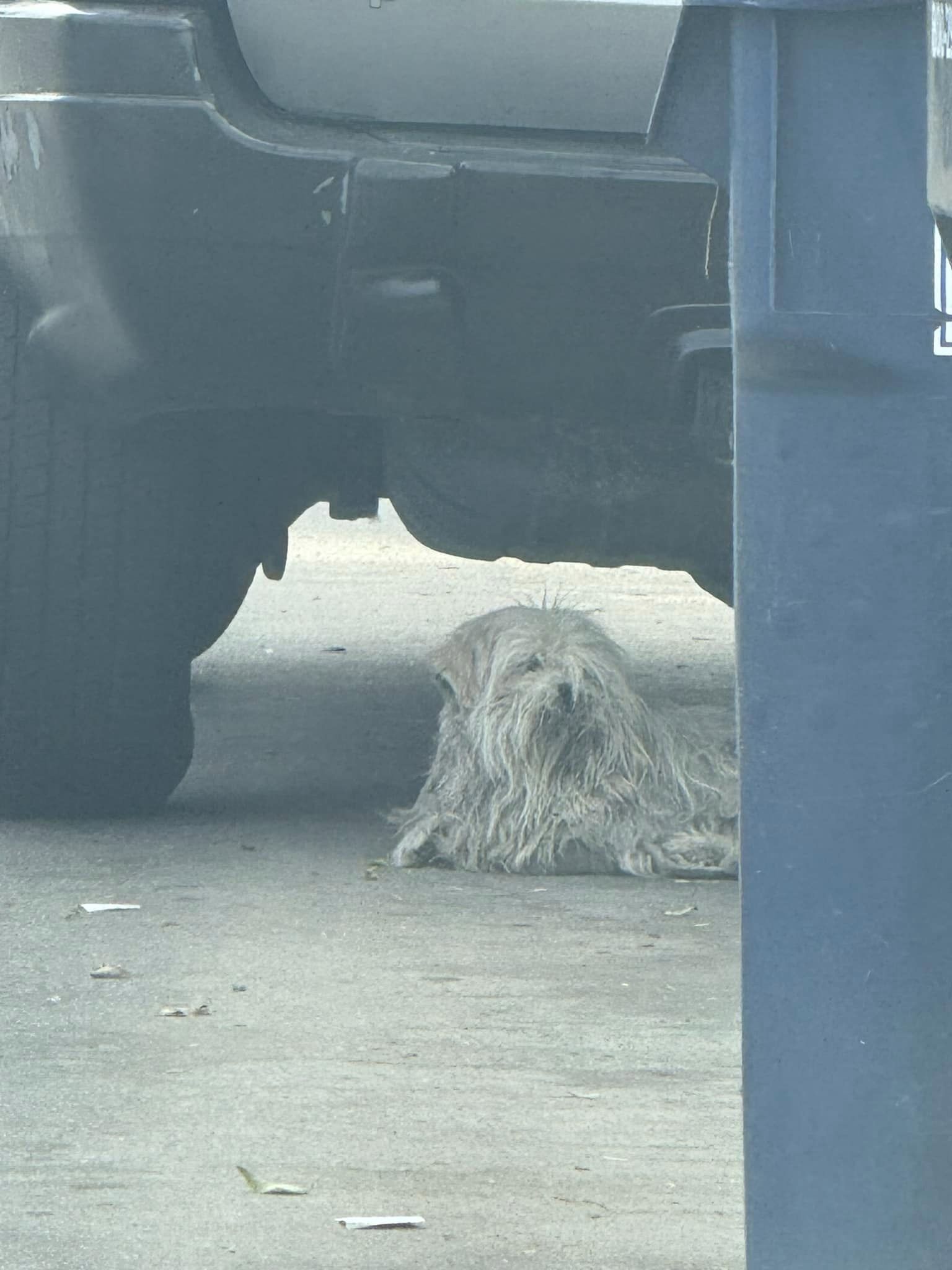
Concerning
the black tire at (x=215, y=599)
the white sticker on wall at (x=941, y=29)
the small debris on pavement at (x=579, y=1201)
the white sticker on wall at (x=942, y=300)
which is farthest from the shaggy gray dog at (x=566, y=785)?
the white sticker on wall at (x=941, y=29)

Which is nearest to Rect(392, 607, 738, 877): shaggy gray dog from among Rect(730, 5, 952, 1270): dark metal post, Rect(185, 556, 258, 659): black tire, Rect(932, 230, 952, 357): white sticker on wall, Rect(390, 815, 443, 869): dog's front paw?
Rect(390, 815, 443, 869): dog's front paw

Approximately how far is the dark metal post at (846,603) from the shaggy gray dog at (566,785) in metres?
2.04

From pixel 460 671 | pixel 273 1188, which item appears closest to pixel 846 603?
pixel 273 1188

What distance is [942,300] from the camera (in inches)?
75.6

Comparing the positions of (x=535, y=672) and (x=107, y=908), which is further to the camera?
(x=535, y=672)

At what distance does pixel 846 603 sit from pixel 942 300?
0.25 m

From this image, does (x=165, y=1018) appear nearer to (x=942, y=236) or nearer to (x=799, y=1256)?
(x=799, y=1256)

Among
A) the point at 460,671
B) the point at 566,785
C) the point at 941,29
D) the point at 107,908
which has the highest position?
the point at 941,29

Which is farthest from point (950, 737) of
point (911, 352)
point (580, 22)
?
point (580, 22)

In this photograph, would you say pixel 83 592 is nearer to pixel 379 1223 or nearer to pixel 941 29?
pixel 379 1223

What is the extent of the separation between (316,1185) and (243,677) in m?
3.58

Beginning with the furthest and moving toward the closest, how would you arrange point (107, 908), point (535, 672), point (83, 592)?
1. point (535, 672)
2. point (83, 592)
3. point (107, 908)

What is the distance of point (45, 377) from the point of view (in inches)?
151

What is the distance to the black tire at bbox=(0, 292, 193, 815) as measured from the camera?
397 cm
